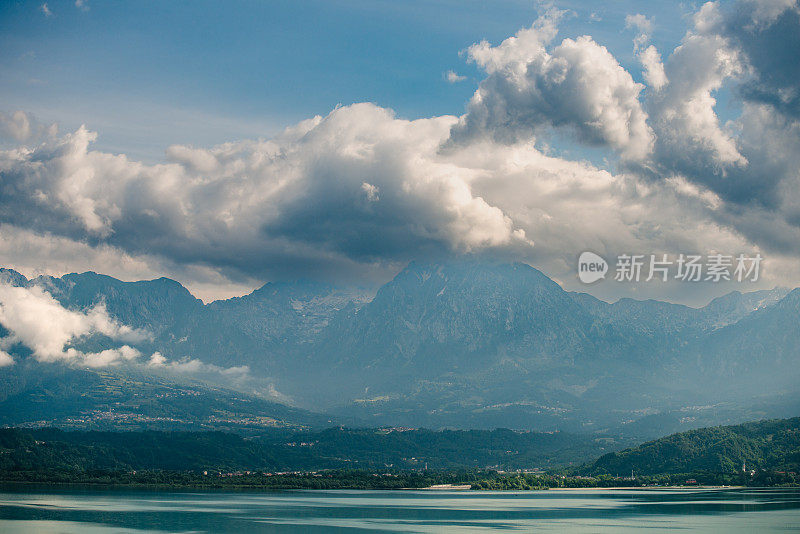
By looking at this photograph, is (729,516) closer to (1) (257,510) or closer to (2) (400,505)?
(2) (400,505)

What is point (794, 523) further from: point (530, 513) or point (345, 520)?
point (345, 520)

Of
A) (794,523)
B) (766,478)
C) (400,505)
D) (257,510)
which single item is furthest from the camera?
(766,478)

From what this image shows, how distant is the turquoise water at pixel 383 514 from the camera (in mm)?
96188

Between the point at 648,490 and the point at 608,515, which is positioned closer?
the point at 608,515

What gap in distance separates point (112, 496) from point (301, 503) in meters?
36.4

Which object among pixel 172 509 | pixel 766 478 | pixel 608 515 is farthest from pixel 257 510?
pixel 766 478

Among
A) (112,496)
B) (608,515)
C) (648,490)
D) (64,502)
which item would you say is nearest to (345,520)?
(608,515)

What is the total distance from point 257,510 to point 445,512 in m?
28.5

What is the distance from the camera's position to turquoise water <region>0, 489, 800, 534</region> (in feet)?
316

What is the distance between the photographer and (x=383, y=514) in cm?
12000

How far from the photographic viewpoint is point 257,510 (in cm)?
12494

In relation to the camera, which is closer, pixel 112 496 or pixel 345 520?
pixel 345 520

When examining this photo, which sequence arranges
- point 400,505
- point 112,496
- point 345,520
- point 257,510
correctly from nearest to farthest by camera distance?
point 345,520
point 257,510
point 400,505
point 112,496

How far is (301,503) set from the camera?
5694 inches
